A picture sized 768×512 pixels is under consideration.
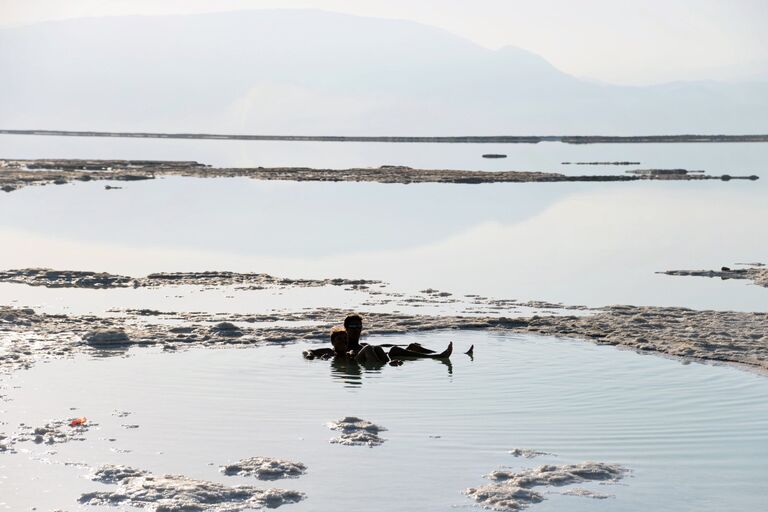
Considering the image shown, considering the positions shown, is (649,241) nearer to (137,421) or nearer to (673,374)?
(673,374)

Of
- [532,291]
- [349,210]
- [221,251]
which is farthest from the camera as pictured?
[349,210]

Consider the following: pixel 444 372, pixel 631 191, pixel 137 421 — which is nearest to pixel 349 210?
pixel 631 191

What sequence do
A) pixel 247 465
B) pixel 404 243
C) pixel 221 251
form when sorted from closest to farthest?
pixel 247 465 < pixel 221 251 < pixel 404 243

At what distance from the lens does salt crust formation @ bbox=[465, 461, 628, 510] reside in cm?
1072

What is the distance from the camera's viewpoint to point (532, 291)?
1011 inches

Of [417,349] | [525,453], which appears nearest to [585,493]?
[525,453]

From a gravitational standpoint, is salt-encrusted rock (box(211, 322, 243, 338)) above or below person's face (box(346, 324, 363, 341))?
below

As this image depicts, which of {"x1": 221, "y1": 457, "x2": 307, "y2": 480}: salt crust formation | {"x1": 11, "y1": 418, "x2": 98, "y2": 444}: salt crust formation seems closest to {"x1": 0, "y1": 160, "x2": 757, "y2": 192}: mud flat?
{"x1": 11, "y1": 418, "x2": 98, "y2": 444}: salt crust formation

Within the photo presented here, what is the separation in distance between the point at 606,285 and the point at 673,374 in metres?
10.4

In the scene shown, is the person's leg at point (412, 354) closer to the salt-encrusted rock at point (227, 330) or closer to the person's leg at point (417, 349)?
the person's leg at point (417, 349)

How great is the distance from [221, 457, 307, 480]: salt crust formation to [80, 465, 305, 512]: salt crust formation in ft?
1.60

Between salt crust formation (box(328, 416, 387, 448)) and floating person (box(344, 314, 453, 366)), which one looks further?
floating person (box(344, 314, 453, 366))

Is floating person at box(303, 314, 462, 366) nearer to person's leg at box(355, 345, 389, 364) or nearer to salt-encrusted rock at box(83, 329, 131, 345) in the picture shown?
person's leg at box(355, 345, 389, 364)

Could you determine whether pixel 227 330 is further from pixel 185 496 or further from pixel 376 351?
pixel 185 496
